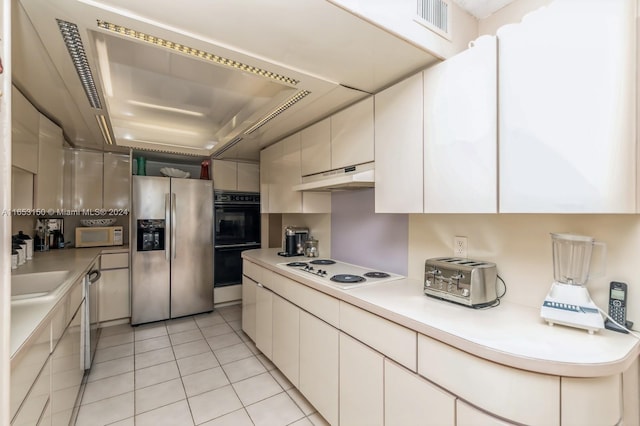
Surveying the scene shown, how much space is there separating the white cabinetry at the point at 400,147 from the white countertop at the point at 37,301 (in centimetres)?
172

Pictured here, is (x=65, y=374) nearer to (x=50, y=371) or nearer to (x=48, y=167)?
(x=50, y=371)

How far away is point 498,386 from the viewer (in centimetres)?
97

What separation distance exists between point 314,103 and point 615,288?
1879mm

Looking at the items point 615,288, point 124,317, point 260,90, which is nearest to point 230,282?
point 124,317

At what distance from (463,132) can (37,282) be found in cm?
281

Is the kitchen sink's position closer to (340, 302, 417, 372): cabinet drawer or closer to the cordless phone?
(340, 302, 417, 372): cabinet drawer

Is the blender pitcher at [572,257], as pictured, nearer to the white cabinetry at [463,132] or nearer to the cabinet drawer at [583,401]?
the white cabinetry at [463,132]

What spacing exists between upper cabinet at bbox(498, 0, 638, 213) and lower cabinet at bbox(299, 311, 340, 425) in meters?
1.22

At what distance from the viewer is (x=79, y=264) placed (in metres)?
2.29

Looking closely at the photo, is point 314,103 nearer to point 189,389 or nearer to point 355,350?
point 355,350

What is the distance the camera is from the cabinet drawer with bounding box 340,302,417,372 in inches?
49.1

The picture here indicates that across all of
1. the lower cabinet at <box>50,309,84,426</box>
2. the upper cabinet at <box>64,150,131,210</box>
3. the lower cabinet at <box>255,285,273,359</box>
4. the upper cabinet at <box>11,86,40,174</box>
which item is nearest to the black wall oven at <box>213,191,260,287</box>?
the upper cabinet at <box>64,150,131,210</box>

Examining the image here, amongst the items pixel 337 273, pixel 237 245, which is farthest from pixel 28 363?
pixel 237 245

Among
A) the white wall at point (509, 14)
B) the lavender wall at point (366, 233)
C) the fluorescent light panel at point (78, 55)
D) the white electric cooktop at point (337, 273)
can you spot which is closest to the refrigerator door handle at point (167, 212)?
the fluorescent light panel at point (78, 55)
